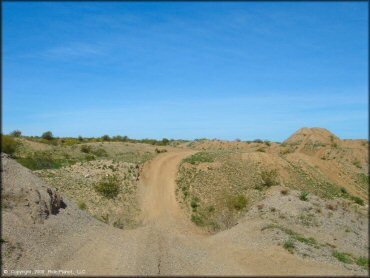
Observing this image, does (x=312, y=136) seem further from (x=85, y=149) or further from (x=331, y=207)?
(x=331, y=207)

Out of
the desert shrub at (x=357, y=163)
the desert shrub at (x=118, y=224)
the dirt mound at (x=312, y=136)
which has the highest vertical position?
the dirt mound at (x=312, y=136)

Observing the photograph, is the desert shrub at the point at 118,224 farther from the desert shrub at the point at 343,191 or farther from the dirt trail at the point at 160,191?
the desert shrub at the point at 343,191

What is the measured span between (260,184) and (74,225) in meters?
22.3

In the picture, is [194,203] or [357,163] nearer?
[194,203]

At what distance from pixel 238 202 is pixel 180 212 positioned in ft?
19.8

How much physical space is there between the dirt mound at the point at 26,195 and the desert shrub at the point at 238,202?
54.5ft

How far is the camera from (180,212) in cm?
Answer: 4034

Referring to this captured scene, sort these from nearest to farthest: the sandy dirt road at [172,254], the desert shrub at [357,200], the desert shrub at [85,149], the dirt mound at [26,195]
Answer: the sandy dirt road at [172,254], the dirt mound at [26,195], the desert shrub at [357,200], the desert shrub at [85,149]

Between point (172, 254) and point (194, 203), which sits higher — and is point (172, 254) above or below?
below

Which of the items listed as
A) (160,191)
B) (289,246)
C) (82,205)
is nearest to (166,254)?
(289,246)

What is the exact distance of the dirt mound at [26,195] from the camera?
88.5ft

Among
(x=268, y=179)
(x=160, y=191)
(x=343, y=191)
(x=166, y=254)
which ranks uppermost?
(x=268, y=179)

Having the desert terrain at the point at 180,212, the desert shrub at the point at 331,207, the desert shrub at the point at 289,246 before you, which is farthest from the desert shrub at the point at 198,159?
the desert shrub at the point at 289,246

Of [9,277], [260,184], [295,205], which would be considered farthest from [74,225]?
[260,184]
